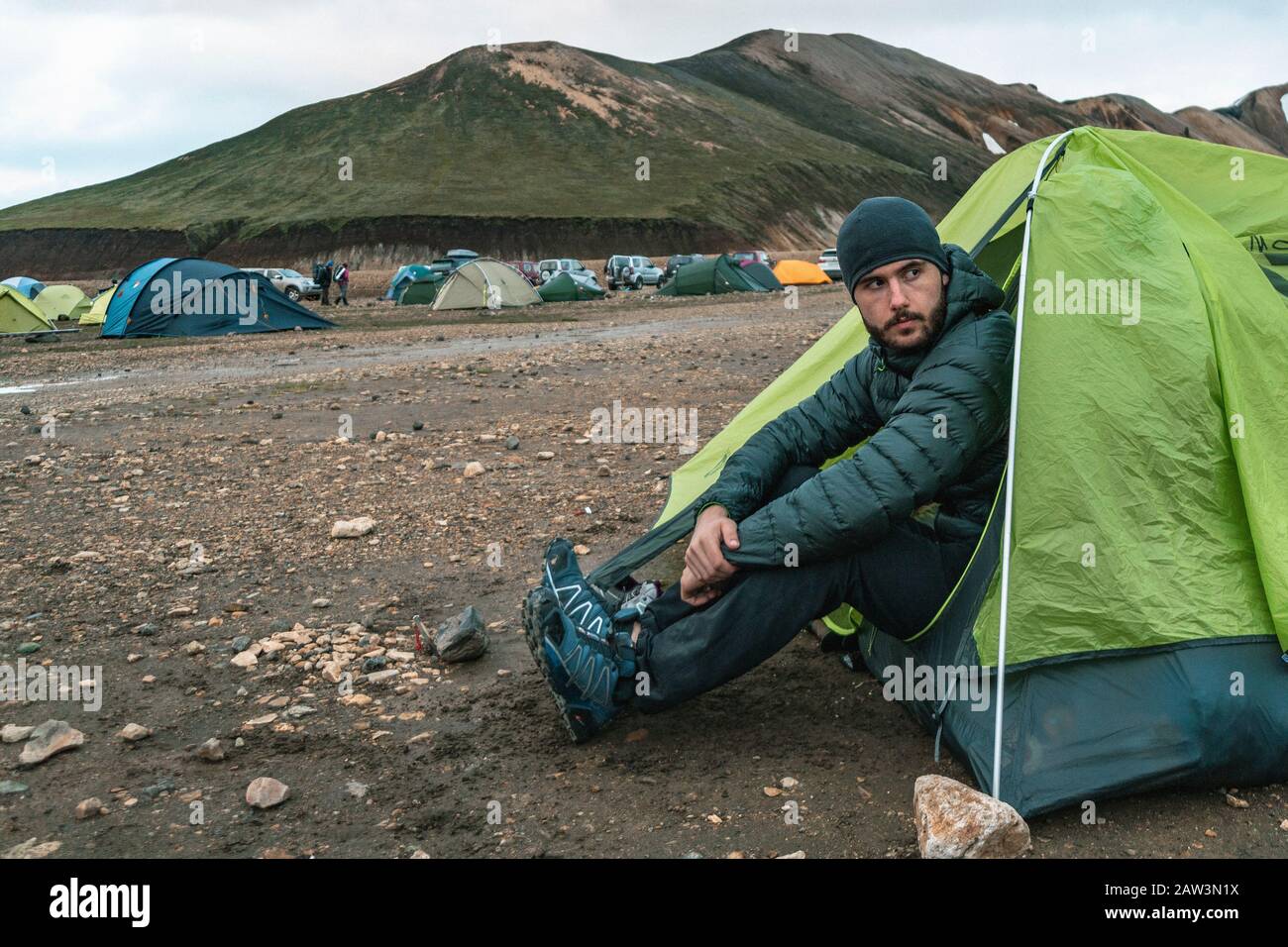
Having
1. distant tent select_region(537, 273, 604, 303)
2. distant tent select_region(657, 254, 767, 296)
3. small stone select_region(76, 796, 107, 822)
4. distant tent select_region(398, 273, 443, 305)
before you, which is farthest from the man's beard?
distant tent select_region(398, 273, 443, 305)

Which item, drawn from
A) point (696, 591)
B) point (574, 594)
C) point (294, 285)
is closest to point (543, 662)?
point (574, 594)

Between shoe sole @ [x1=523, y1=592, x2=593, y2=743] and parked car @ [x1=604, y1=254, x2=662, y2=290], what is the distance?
38.4m

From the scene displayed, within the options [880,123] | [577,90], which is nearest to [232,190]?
[577,90]

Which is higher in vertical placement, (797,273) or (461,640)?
(797,273)

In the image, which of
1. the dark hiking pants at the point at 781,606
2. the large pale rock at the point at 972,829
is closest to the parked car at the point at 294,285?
the dark hiking pants at the point at 781,606

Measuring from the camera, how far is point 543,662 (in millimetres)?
3318

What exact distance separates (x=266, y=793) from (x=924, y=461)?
229cm

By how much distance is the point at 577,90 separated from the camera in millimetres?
105875

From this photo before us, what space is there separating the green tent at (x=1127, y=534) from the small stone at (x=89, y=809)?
2625 mm

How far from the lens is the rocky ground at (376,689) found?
3.06 m

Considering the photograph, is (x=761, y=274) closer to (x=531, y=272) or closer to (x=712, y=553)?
(x=531, y=272)

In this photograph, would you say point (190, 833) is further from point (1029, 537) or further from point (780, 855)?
point (1029, 537)

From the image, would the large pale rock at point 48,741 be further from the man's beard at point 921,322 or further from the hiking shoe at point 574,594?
the man's beard at point 921,322

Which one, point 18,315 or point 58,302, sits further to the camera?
point 58,302
